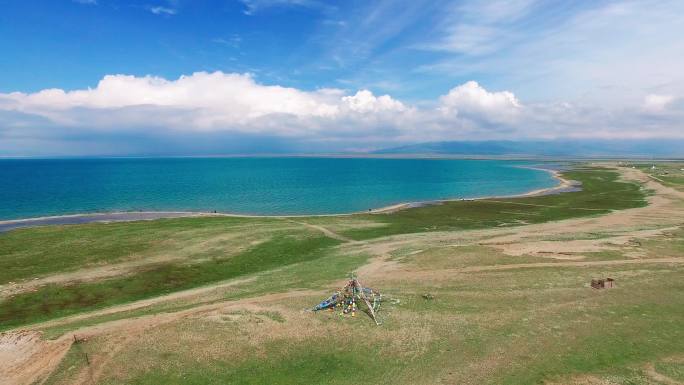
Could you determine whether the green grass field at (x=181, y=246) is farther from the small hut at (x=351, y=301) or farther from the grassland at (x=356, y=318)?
the small hut at (x=351, y=301)

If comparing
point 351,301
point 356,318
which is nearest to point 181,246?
point 351,301

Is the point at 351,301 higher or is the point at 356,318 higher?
the point at 351,301

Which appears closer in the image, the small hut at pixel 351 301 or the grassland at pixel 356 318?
the grassland at pixel 356 318

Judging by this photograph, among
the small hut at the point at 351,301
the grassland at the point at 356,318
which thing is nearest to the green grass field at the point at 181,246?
the grassland at the point at 356,318

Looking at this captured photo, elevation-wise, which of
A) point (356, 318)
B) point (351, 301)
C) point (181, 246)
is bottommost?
point (181, 246)

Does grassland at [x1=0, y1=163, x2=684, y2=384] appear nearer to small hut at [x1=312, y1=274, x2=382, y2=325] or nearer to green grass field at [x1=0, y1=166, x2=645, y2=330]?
green grass field at [x1=0, y1=166, x2=645, y2=330]

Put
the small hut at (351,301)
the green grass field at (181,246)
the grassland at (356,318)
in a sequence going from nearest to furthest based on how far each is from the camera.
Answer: the grassland at (356,318) → the small hut at (351,301) → the green grass field at (181,246)

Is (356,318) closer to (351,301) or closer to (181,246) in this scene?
(351,301)

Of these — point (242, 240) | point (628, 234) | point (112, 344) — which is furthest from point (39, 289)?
point (628, 234)
